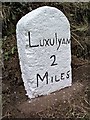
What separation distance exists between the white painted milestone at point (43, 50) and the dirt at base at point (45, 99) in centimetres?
8

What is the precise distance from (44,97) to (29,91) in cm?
11

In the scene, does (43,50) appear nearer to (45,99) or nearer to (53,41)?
(53,41)

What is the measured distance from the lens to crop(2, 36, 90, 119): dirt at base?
7.35 feet

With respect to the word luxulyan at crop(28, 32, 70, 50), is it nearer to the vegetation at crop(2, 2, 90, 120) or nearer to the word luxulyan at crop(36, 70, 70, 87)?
the word luxulyan at crop(36, 70, 70, 87)

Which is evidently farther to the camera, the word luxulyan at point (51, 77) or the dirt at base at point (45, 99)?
the word luxulyan at point (51, 77)

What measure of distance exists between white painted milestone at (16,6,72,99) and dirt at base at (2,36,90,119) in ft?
0.27

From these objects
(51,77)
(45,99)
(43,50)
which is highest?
(43,50)

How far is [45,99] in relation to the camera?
7.73 feet

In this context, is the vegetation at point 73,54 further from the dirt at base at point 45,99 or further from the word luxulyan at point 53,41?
the word luxulyan at point 53,41

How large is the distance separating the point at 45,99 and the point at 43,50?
1.11ft

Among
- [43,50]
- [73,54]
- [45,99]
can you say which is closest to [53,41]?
[43,50]

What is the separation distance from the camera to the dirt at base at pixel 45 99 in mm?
2240

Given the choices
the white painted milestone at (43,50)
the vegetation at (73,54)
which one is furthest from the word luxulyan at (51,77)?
the vegetation at (73,54)

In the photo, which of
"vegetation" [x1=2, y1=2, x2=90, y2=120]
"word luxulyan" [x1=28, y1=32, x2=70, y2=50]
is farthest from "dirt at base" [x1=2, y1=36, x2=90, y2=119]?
"word luxulyan" [x1=28, y1=32, x2=70, y2=50]
